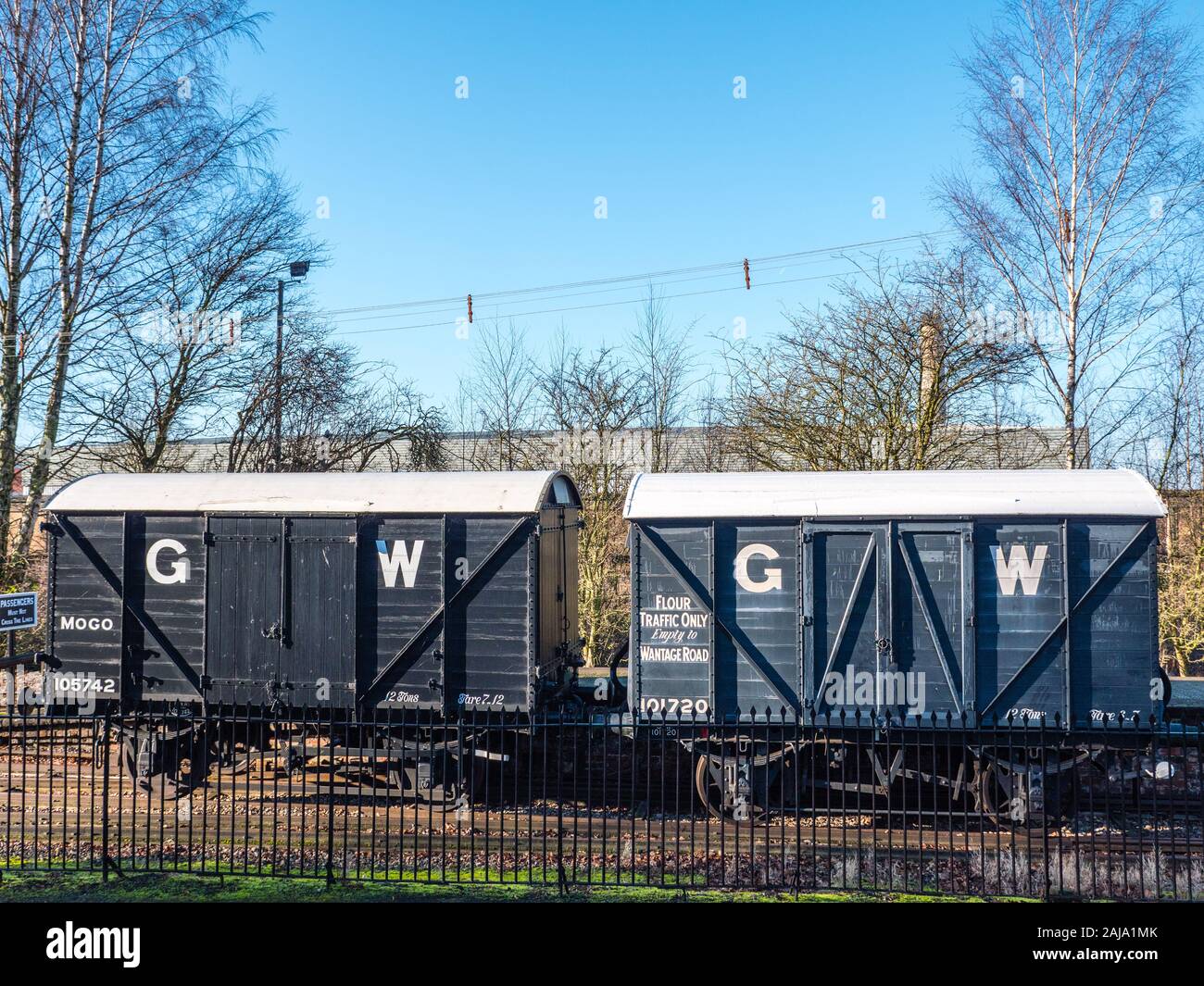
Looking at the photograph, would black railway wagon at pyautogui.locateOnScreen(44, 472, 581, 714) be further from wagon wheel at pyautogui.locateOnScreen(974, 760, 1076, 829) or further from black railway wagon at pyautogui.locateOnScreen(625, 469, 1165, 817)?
wagon wheel at pyautogui.locateOnScreen(974, 760, 1076, 829)

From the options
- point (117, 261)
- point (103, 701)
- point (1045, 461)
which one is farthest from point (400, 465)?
point (1045, 461)

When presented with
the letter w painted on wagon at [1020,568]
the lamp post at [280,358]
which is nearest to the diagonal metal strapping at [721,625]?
the letter w painted on wagon at [1020,568]

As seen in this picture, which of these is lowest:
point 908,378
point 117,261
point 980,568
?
point 980,568

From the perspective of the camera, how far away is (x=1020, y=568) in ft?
29.3

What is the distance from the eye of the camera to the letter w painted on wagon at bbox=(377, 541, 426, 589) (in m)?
9.73

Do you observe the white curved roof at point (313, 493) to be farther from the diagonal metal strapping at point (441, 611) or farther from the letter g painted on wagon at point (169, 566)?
the letter g painted on wagon at point (169, 566)

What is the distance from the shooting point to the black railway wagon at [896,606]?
8.78 metres

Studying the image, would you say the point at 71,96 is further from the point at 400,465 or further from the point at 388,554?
the point at 388,554

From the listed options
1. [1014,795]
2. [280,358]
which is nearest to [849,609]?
[1014,795]

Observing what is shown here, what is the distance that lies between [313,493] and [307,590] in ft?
3.78

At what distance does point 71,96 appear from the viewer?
15.5 metres

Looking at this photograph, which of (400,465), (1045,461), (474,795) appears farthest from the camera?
(400,465)

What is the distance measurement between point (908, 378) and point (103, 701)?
14945mm

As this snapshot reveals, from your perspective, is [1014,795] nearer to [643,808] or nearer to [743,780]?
[743,780]
